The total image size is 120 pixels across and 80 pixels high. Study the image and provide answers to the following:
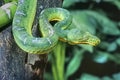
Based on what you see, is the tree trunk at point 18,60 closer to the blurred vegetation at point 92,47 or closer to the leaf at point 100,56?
the blurred vegetation at point 92,47

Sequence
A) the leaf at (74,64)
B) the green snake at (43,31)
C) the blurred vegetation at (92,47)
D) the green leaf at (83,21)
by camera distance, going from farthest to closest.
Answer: the leaf at (74,64), the blurred vegetation at (92,47), the green leaf at (83,21), the green snake at (43,31)

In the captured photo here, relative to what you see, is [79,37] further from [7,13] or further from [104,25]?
[104,25]

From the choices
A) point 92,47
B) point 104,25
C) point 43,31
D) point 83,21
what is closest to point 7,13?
point 43,31

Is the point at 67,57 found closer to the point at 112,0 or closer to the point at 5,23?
the point at 112,0

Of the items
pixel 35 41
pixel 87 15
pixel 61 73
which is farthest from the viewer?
pixel 87 15

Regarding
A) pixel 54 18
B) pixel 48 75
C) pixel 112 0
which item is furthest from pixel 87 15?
pixel 54 18

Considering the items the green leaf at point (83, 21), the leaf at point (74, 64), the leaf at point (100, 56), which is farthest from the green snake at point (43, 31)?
the leaf at point (100, 56)
